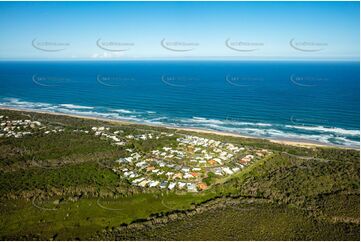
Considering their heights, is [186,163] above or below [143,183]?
A: above

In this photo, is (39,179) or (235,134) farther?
(235,134)

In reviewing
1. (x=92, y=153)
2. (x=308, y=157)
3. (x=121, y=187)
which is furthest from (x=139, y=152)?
(x=308, y=157)

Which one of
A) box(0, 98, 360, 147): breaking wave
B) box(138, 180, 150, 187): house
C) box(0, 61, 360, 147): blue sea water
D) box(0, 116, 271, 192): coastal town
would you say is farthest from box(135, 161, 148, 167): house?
box(0, 61, 360, 147): blue sea water

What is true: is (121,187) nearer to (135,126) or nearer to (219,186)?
(219,186)

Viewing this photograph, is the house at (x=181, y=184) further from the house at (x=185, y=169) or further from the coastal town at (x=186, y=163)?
the house at (x=185, y=169)

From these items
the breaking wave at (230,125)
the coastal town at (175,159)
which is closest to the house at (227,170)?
the coastal town at (175,159)

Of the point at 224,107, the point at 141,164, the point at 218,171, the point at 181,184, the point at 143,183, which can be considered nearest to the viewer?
the point at 181,184

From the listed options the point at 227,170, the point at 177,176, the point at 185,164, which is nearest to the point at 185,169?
the point at 185,164

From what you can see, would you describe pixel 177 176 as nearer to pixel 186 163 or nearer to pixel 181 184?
pixel 181 184
